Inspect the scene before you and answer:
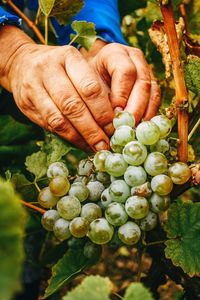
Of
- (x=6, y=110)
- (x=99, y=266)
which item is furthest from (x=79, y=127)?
(x=99, y=266)

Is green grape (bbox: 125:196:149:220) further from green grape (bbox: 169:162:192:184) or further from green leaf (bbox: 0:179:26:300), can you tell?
green leaf (bbox: 0:179:26:300)

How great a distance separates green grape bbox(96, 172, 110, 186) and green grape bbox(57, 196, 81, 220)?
84 mm

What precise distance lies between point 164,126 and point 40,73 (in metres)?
0.39

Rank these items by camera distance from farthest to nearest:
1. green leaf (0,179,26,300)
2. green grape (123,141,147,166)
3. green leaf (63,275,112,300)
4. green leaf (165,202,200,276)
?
green leaf (165,202,200,276)
green grape (123,141,147,166)
green leaf (63,275,112,300)
green leaf (0,179,26,300)

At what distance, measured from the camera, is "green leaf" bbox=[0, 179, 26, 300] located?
37 cm

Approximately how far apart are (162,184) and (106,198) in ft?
0.46

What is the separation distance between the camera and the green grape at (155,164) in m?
0.96

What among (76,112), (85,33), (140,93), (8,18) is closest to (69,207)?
(76,112)

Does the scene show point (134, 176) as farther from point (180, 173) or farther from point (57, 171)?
point (57, 171)

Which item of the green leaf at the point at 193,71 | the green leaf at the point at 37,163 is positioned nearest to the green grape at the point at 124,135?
the green leaf at the point at 193,71

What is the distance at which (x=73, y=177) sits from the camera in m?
1.10

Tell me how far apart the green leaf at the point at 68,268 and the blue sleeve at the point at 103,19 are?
0.83 metres

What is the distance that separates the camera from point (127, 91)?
3.94ft

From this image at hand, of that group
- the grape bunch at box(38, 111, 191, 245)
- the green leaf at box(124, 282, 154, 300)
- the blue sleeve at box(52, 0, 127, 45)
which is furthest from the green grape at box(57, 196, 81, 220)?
the blue sleeve at box(52, 0, 127, 45)
